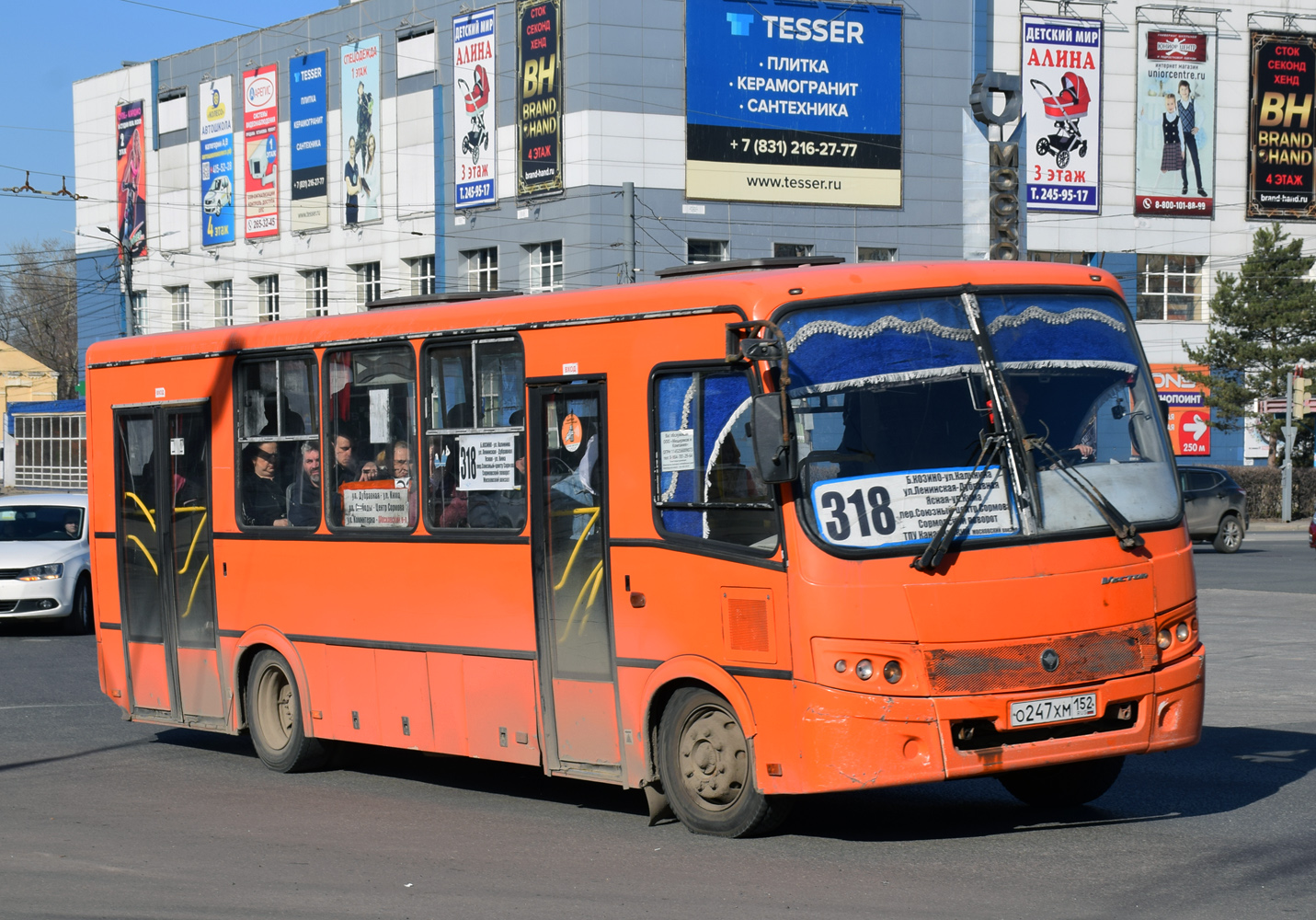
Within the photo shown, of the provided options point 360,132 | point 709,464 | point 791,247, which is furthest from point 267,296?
point 709,464

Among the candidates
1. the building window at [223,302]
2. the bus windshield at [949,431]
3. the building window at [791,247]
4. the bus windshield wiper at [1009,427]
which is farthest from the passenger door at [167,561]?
the building window at [223,302]

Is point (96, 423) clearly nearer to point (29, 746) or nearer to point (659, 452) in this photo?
point (29, 746)

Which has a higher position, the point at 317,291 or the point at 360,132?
the point at 360,132

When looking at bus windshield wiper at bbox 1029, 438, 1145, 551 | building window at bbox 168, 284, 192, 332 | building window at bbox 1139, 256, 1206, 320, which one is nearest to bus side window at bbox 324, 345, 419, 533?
bus windshield wiper at bbox 1029, 438, 1145, 551

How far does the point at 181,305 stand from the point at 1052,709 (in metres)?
69.6

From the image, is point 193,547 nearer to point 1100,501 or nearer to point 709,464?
point 709,464

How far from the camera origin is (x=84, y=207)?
264 feet

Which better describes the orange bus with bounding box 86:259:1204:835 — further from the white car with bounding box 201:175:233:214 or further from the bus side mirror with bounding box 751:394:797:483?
the white car with bounding box 201:175:233:214

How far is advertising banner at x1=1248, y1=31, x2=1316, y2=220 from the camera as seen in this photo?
5903 centimetres

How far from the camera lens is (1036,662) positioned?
784 cm

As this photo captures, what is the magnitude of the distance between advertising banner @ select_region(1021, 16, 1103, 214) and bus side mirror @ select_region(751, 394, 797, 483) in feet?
169

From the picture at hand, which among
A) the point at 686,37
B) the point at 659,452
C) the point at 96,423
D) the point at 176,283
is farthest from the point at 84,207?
the point at 659,452

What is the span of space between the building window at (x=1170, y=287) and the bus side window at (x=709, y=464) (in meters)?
53.6

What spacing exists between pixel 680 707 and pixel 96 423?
632cm
